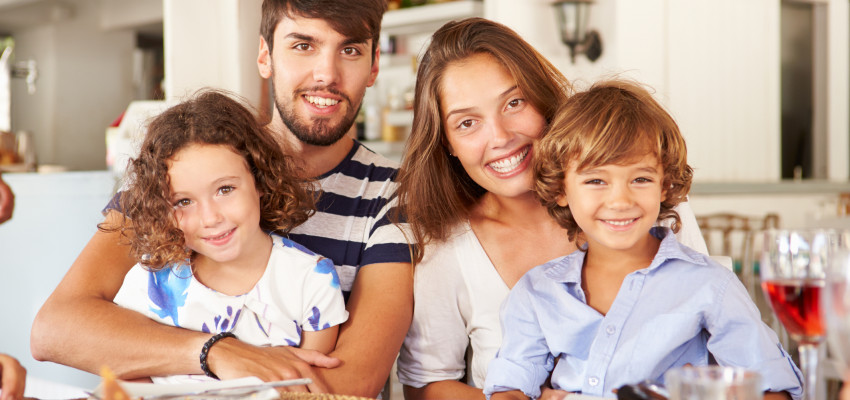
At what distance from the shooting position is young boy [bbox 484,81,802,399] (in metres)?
1.34

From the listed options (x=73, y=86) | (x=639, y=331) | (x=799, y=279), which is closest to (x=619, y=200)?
(x=639, y=331)

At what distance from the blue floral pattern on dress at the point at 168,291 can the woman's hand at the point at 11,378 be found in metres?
0.47

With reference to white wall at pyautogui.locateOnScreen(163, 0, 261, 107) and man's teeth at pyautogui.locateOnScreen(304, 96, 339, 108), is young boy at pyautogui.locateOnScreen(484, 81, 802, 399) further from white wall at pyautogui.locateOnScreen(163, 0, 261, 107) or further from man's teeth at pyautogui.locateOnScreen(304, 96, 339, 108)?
white wall at pyautogui.locateOnScreen(163, 0, 261, 107)

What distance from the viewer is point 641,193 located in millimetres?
1406

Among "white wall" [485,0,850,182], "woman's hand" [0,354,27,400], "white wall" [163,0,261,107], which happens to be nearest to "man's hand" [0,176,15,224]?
"woman's hand" [0,354,27,400]

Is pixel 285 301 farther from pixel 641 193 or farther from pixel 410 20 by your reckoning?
pixel 410 20

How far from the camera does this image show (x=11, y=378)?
1047mm

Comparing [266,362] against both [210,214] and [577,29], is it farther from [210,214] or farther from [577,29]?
[577,29]

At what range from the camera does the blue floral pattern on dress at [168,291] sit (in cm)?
153

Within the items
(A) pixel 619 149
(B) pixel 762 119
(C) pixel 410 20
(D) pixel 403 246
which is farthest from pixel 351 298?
(B) pixel 762 119

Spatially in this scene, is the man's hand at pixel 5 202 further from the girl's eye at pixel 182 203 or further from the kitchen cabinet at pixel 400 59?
the kitchen cabinet at pixel 400 59

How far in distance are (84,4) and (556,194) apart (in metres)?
7.58

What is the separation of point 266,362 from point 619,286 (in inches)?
26.9

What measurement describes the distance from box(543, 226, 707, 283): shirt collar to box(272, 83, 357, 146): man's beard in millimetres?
616
